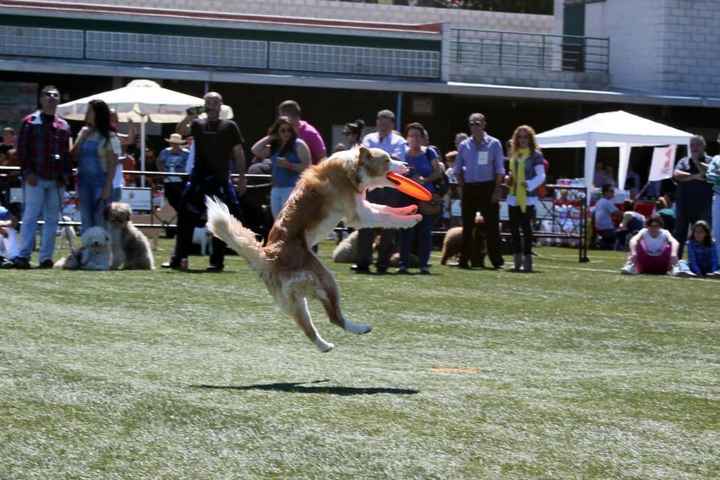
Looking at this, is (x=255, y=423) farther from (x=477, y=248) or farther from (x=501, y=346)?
(x=477, y=248)

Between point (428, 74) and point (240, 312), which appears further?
point (428, 74)

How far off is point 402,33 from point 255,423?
87.2 feet

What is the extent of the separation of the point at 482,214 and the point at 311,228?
396 inches

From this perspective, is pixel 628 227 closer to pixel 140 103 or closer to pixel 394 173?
pixel 140 103

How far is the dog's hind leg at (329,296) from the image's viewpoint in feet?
26.1

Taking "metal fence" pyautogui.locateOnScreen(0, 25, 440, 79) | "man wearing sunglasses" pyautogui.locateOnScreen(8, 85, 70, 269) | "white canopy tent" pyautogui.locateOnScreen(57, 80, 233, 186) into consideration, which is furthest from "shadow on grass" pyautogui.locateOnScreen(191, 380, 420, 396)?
"metal fence" pyautogui.locateOnScreen(0, 25, 440, 79)

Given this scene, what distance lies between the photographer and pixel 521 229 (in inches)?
695

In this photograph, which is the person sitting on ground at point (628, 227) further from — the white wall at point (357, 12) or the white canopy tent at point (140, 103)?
the white wall at point (357, 12)

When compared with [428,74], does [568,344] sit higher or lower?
lower

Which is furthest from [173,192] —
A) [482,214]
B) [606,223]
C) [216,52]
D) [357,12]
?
[357,12]

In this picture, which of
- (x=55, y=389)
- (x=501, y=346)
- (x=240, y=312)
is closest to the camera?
(x=55, y=389)

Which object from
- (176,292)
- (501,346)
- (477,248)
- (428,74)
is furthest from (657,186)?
(501,346)

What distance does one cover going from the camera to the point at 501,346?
30.7ft

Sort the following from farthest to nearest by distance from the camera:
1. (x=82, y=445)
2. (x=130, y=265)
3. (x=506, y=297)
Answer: (x=130, y=265)
(x=506, y=297)
(x=82, y=445)
